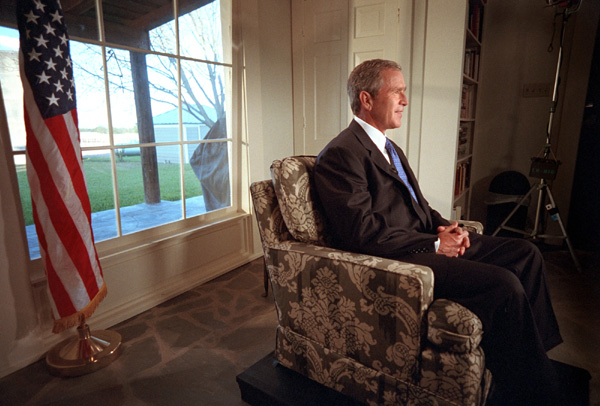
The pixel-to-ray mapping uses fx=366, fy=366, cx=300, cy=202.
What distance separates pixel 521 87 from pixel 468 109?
525mm

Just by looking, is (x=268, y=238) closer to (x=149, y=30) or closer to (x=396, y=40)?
(x=149, y=30)

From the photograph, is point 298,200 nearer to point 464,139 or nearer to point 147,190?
point 147,190

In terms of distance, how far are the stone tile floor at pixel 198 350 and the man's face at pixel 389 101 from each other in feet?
4.04

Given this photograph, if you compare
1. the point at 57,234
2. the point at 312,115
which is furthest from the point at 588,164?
the point at 57,234

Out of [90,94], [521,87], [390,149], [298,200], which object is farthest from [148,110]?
[521,87]

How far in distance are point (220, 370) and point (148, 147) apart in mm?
1395

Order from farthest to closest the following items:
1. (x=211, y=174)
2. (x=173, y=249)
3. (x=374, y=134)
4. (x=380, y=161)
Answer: (x=211, y=174) → (x=173, y=249) → (x=374, y=134) → (x=380, y=161)

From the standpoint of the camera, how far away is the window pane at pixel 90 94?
6.23 ft

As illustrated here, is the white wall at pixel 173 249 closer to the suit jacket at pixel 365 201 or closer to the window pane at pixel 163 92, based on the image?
the window pane at pixel 163 92

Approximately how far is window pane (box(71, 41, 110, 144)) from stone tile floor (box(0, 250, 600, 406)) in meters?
1.07

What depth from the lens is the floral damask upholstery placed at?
110 centimetres

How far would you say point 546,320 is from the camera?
1390mm

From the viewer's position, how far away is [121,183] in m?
2.15

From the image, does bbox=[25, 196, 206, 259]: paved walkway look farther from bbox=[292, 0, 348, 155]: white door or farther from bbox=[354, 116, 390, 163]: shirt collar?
bbox=[354, 116, 390, 163]: shirt collar
